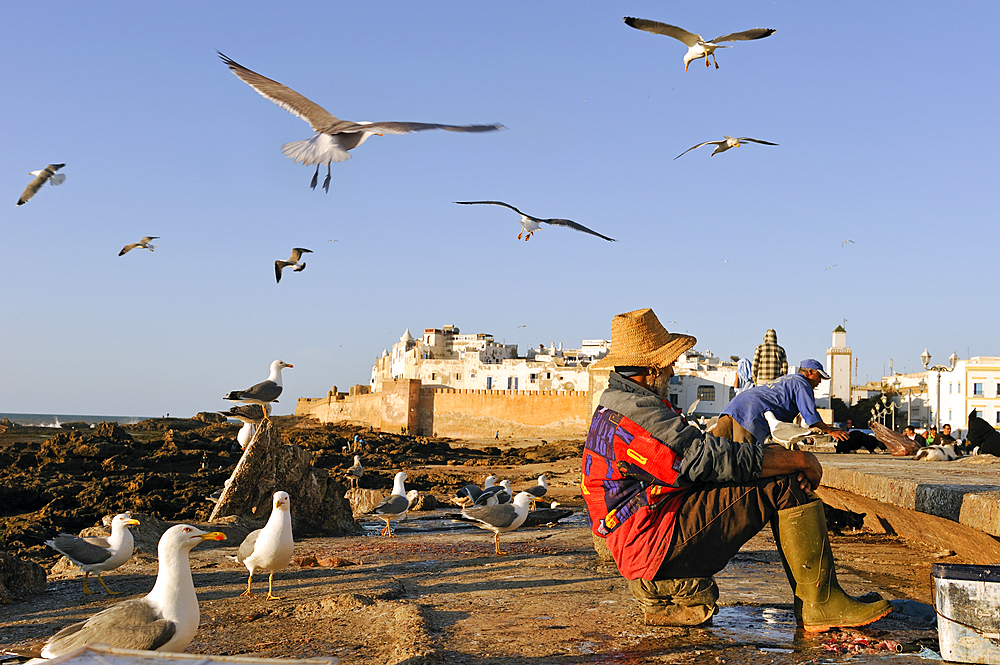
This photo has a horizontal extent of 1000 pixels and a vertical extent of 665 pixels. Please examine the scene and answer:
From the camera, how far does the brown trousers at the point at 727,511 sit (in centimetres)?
316

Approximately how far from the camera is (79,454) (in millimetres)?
16031

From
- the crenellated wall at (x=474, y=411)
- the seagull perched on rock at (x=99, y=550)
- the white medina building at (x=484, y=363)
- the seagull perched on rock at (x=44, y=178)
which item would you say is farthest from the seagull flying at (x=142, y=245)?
the white medina building at (x=484, y=363)

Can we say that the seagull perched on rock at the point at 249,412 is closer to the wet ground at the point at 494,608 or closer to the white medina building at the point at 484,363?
the wet ground at the point at 494,608

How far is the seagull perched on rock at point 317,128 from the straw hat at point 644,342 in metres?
4.74

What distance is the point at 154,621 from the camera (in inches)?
132

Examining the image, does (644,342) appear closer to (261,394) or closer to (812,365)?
(812,365)

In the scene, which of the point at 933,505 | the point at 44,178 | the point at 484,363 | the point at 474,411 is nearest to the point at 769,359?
the point at 933,505

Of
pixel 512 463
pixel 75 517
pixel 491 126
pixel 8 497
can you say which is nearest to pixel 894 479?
pixel 491 126

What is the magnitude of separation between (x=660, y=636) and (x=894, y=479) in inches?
85.7

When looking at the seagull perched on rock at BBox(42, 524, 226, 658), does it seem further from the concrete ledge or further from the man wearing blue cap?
the man wearing blue cap

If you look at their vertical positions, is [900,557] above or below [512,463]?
above

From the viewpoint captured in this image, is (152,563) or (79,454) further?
(79,454)

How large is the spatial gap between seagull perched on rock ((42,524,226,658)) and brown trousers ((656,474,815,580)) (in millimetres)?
2049

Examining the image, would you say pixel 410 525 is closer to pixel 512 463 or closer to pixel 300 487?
pixel 300 487
